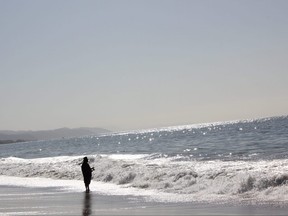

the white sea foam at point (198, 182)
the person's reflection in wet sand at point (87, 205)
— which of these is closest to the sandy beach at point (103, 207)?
the person's reflection in wet sand at point (87, 205)

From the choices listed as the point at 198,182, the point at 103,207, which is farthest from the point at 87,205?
the point at 198,182

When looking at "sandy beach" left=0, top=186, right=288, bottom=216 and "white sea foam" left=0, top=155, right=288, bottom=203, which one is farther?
"white sea foam" left=0, top=155, right=288, bottom=203

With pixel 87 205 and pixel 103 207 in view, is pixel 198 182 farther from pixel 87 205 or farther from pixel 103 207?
pixel 103 207

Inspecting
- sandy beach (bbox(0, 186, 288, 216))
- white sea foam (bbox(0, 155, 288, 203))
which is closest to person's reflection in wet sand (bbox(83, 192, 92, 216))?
sandy beach (bbox(0, 186, 288, 216))

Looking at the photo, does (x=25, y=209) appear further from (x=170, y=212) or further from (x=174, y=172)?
(x=174, y=172)

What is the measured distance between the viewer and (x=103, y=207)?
1758 centimetres

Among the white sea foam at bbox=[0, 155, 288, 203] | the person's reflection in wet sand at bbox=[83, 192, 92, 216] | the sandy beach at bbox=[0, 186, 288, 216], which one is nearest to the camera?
the sandy beach at bbox=[0, 186, 288, 216]

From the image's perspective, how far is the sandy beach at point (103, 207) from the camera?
50.2 feet

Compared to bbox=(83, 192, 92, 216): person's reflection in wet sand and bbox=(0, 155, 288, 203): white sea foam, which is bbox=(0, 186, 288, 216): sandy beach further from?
bbox=(0, 155, 288, 203): white sea foam

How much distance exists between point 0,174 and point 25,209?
28.5 m

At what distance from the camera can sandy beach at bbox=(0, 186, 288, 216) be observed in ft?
50.2

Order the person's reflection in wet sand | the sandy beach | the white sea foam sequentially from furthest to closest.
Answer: the white sea foam → the person's reflection in wet sand → the sandy beach

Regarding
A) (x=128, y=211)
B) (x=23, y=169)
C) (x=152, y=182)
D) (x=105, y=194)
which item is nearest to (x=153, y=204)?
(x=128, y=211)

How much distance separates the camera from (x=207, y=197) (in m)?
19.5
